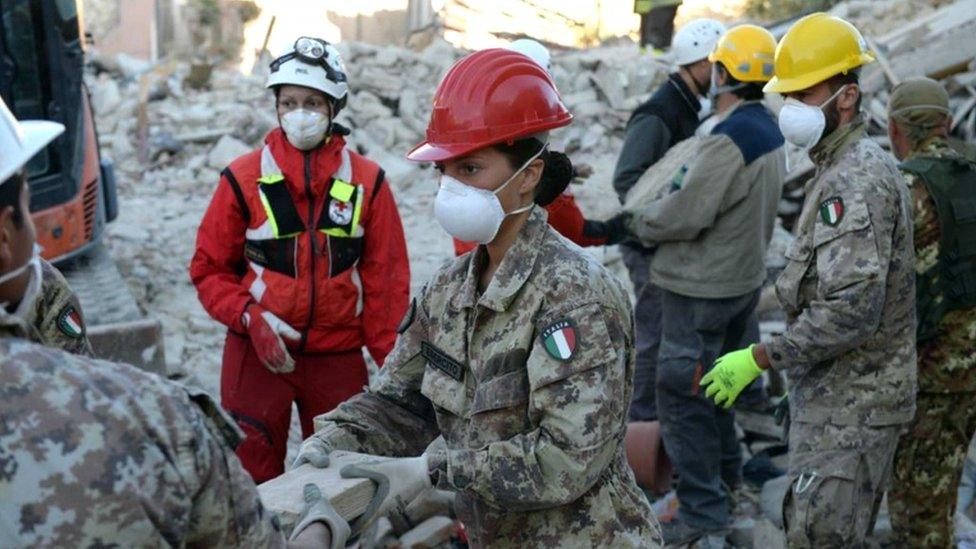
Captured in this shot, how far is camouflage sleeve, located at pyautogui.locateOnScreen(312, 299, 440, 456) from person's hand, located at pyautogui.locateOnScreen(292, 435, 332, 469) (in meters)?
0.08

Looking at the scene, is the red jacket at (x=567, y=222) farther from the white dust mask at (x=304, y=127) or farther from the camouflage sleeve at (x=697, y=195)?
the white dust mask at (x=304, y=127)

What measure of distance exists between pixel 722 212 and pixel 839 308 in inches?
60.1

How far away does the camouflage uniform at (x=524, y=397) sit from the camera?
2549mm

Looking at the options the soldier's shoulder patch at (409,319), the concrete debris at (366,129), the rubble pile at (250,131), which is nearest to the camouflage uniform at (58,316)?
the soldier's shoulder patch at (409,319)

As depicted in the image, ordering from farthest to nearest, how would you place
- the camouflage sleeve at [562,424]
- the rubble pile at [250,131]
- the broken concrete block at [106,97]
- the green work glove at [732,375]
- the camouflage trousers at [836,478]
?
the broken concrete block at [106,97], the rubble pile at [250,131], the green work glove at [732,375], the camouflage trousers at [836,478], the camouflage sleeve at [562,424]

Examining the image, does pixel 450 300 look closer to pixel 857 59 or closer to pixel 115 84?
pixel 857 59

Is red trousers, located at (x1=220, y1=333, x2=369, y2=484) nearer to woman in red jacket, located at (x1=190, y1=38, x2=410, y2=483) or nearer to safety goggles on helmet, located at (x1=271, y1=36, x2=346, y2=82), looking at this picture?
woman in red jacket, located at (x1=190, y1=38, x2=410, y2=483)

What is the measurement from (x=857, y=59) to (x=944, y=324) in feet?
4.21

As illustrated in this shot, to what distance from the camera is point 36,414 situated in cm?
174

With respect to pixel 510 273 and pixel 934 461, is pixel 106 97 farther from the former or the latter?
pixel 510 273

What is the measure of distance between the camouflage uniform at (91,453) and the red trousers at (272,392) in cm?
277

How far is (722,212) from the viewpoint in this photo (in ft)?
17.3

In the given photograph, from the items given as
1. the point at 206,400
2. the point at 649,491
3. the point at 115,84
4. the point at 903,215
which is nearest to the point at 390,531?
the point at 649,491

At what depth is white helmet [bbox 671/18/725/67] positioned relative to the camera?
6156 mm
